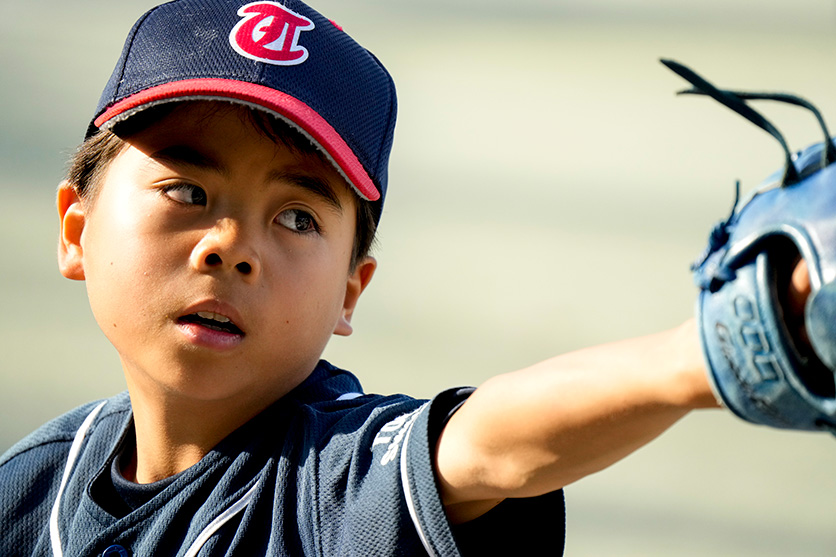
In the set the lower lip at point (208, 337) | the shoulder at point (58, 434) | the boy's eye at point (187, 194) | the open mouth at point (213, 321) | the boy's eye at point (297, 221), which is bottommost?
the shoulder at point (58, 434)

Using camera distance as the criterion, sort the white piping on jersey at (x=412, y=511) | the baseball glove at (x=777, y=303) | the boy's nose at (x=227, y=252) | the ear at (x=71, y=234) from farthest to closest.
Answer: the ear at (x=71, y=234)
the boy's nose at (x=227, y=252)
the white piping on jersey at (x=412, y=511)
the baseball glove at (x=777, y=303)

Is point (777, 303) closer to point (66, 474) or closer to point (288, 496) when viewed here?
point (288, 496)

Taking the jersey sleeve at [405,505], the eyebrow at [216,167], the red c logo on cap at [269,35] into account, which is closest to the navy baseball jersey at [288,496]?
the jersey sleeve at [405,505]

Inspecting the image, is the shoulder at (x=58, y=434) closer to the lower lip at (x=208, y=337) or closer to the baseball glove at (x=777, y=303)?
the lower lip at (x=208, y=337)

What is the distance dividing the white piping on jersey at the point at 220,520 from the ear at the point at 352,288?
0.29 metres

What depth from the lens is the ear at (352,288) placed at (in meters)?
1.27

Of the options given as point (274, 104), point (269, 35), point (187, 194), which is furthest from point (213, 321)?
point (269, 35)

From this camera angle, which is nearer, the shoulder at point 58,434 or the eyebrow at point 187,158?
the eyebrow at point 187,158

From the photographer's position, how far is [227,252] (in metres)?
1.02

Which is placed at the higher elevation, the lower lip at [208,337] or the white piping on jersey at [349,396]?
the lower lip at [208,337]

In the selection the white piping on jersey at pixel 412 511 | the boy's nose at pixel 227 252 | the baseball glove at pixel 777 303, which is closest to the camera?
the baseball glove at pixel 777 303

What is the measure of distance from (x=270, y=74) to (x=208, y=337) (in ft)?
1.09

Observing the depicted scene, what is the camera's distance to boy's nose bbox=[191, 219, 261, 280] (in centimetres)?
102

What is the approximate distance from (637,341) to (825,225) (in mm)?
175
